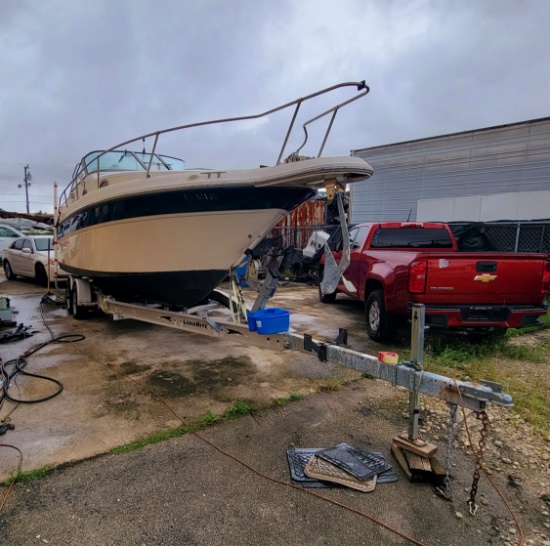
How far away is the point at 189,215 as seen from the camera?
4129 millimetres

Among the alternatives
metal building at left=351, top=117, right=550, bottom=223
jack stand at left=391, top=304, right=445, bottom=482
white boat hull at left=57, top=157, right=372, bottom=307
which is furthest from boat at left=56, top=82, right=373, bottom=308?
metal building at left=351, top=117, right=550, bottom=223

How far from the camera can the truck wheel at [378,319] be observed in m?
5.18

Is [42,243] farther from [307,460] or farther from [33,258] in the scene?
[307,460]

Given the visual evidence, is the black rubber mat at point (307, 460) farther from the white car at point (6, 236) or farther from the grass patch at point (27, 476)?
the white car at point (6, 236)

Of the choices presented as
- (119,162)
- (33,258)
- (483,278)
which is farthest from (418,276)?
(33,258)

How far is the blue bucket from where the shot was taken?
11.4 feet

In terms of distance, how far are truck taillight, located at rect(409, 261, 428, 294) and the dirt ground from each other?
1.17 meters

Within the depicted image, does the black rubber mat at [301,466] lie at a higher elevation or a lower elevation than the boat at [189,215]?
lower

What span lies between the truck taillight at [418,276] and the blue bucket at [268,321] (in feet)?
5.59

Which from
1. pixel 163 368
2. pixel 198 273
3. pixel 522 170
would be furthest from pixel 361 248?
pixel 522 170

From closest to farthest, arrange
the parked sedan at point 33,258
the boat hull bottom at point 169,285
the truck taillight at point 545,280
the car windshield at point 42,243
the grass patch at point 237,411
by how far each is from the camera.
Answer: the grass patch at point 237,411, the boat hull bottom at point 169,285, the truck taillight at point 545,280, the parked sedan at point 33,258, the car windshield at point 42,243

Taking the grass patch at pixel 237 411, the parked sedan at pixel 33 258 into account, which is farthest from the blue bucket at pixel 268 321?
the parked sedan at pixel 33 258

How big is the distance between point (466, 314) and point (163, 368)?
3448 mm

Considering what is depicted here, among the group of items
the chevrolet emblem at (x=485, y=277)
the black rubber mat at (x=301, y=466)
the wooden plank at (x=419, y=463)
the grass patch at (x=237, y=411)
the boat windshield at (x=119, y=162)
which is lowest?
the black rubber mat at (x=301, y=466)
